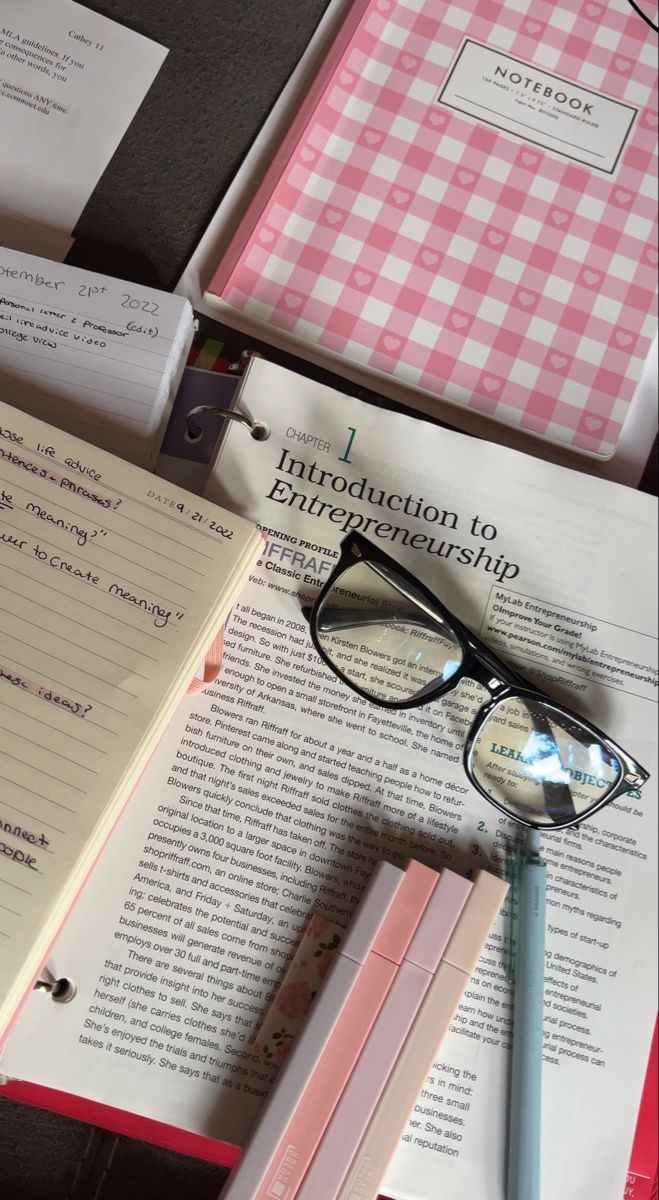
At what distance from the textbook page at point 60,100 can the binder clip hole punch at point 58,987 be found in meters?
0.42

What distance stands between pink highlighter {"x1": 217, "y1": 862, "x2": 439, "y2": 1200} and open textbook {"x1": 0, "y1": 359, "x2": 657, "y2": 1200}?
23 millimetres

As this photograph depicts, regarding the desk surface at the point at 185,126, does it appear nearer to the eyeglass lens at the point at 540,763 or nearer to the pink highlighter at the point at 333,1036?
the eyeglass lens at the point at 540,763

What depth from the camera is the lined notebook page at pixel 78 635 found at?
38 centimetres

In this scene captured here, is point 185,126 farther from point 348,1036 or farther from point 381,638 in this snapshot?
point 348,1036

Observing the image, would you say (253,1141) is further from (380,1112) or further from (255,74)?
(255,74)

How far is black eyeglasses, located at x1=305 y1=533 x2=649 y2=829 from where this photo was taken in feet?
1.53

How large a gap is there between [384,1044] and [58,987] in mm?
169

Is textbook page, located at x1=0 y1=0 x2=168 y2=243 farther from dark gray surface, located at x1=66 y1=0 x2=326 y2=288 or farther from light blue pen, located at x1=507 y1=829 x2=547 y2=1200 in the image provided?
light blue pen, located at x1=507 y1=829 x2=547 y2=1200

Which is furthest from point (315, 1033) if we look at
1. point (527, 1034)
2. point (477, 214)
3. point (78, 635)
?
point (477, 214)

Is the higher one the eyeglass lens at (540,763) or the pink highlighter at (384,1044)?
the eyeglass lens at (540,763)

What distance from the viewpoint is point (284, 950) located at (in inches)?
17.0

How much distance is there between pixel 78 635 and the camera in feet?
1.33

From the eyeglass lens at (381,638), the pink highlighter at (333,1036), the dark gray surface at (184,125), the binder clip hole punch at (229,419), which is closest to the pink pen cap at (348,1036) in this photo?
the pink highlighter at (333,1036)

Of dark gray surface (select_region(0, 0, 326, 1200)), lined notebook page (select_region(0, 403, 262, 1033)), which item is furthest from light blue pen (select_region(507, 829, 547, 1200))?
dark gray surface (select_region(0, 0, 326, 1200))
